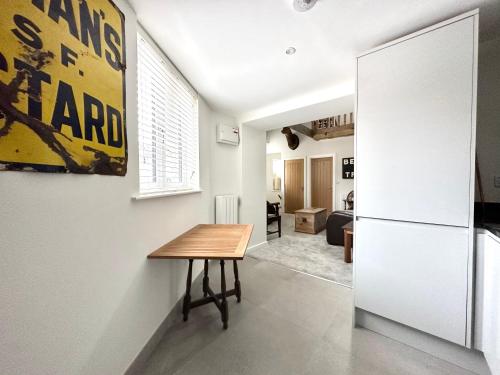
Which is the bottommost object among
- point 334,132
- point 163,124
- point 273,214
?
point 273,214

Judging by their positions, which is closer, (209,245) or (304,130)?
(209,245)

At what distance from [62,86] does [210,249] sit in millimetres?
1214

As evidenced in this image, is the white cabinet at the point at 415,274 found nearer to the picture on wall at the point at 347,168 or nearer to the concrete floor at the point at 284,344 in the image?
the concrete floor at the point at 284,344

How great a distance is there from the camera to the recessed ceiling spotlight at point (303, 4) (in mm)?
1171

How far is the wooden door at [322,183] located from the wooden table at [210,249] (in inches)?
199

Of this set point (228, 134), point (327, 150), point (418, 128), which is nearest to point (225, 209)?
point (228, 134)

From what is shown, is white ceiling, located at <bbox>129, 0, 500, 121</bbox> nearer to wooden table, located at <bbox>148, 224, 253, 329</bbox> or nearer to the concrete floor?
wooden table, located at <bbox>148, 224, 253, 329</bbox>

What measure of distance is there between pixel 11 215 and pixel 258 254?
9.83 feet

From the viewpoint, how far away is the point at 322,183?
6.42 m

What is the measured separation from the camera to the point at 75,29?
0.85 meters

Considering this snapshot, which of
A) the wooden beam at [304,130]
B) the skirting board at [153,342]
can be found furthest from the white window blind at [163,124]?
the wooden beam at [304,130]

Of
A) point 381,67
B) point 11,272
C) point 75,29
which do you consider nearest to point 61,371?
point 11,272

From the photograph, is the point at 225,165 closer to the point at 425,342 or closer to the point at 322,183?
the point at 425,342

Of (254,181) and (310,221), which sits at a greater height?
(254,181)
